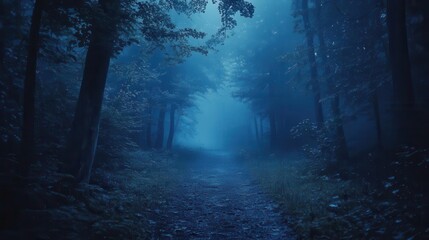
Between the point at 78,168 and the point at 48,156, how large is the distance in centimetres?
151

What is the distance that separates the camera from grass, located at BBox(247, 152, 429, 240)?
18.6ft

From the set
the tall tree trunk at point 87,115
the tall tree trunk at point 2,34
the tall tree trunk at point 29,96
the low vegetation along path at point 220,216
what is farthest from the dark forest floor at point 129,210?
the tall tree trunk at point 2,34

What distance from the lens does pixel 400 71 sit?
372 inches

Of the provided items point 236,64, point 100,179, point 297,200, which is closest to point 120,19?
point 100,179

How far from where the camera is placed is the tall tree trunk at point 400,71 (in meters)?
9.20

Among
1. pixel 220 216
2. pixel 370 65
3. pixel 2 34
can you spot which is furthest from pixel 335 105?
pixel 2 34

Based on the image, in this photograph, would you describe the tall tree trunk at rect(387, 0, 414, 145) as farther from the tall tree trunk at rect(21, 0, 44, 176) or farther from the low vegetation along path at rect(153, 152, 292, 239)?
the tall tree trunk at rect(21, 0, 44, 176)

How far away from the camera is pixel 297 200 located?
30.4 feet

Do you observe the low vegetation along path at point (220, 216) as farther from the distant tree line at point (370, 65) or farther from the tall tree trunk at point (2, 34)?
the tall tree trunk at point (2, 34)

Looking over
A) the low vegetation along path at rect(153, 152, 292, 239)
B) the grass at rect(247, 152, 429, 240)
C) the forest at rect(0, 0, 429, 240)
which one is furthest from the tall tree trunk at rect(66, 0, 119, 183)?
the grass at rect(247, 152, 429, 240)

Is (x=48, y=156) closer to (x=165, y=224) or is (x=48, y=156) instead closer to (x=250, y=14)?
(x=165, y=224)

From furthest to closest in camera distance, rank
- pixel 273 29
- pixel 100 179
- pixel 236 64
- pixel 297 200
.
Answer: pixel 236 64, pixel 273 29, pixel 100 179, pixel 297 200

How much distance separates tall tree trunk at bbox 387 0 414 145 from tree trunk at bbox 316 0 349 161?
4.54 metres

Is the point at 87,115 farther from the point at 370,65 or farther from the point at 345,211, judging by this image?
the point at 370,65
